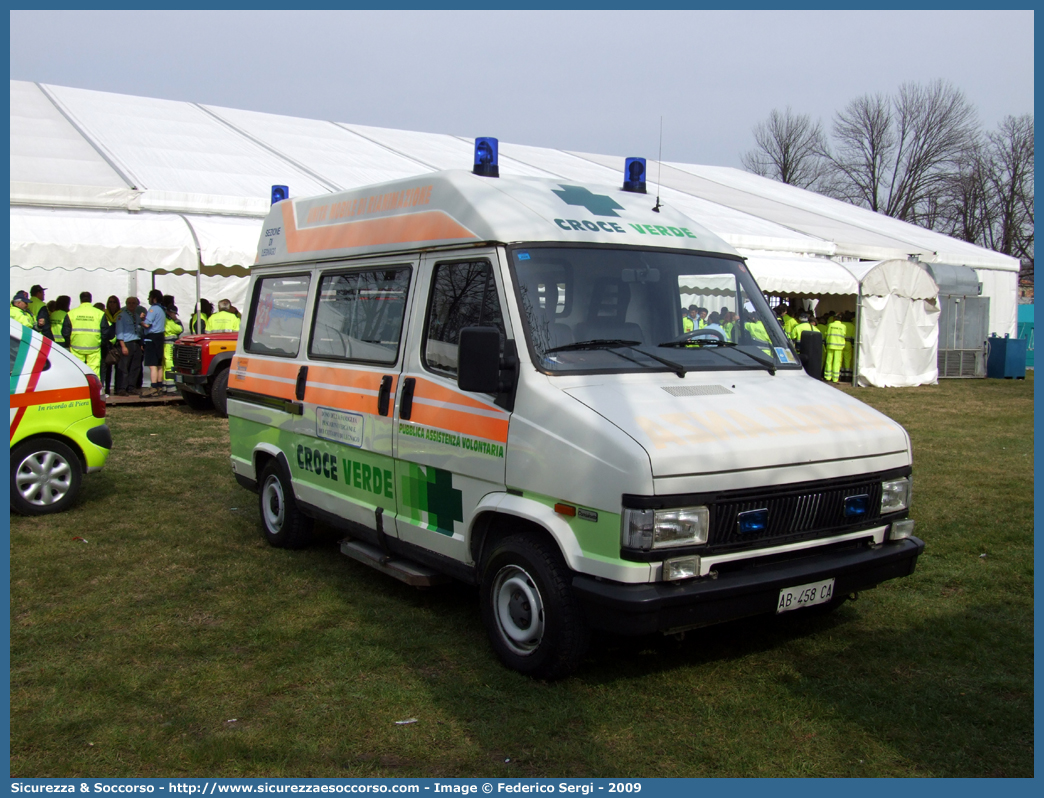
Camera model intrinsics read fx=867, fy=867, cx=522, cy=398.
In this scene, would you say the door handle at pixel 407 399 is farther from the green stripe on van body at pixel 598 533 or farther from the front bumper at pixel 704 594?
the front bumper at pixel 704 594

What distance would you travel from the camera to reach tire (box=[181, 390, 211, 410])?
1590 centimetres

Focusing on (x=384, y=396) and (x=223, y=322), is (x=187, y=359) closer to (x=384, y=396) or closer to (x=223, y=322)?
(x=223, y=322)

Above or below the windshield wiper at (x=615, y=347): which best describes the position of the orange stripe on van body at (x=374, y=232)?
above

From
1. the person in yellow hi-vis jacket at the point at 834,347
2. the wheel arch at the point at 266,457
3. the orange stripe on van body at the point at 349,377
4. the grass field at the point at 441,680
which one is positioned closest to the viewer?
the grass field at the point at 441,680

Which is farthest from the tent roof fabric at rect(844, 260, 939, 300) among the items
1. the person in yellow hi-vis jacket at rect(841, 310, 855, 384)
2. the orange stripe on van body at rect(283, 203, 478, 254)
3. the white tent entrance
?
the orange stripe on van body at rect(283, 203, 478, 254)

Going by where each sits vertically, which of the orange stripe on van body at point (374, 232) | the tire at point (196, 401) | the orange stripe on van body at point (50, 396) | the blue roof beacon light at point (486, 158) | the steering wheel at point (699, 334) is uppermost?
Result: the blue roof beacon light at point (486, 158)

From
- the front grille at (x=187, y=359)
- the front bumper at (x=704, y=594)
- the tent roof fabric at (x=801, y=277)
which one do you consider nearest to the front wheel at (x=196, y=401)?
the front grille at (x=187, y=359)

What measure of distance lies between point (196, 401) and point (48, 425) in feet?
27.0

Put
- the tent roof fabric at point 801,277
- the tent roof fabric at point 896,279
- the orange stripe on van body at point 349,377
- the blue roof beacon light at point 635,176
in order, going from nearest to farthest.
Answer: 1. the orange stripe on van body at point 349,377
2. the blue roof beacon light at point 635,176
3. the tent roof fabric at point 801,277
4. the tent roof fabric at point 896,279

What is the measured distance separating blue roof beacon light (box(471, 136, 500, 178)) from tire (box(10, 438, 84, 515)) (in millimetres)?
5181

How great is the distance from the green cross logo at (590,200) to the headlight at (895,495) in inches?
86.8

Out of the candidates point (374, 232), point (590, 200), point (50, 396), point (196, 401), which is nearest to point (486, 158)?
point (590, 200)

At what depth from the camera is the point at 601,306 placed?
15.9 ft

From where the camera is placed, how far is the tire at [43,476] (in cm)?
787
